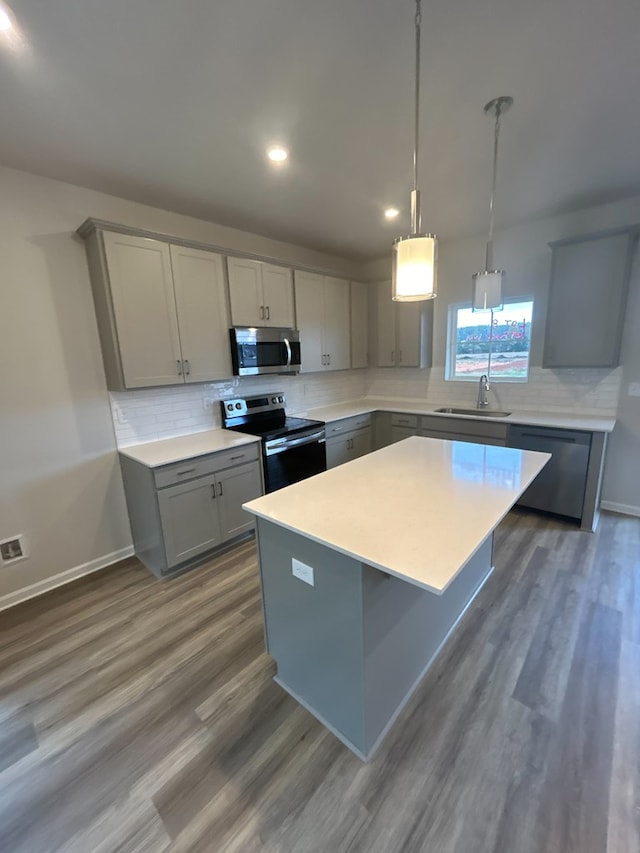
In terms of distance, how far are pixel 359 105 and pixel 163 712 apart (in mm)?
3026

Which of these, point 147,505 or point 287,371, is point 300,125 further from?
point 147,505

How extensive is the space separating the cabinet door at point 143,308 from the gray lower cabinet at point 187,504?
2.28ft

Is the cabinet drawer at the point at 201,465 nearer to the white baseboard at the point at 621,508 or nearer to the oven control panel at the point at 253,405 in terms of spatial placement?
the oven control panel at the point at 253,405

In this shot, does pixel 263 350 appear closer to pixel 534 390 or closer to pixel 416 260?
pixel 416 260

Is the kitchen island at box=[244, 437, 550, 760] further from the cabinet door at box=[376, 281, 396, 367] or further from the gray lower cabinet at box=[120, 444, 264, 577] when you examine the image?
the cabinet door at box=[376, 281, 396, 367]

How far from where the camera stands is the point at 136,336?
98.7 inches

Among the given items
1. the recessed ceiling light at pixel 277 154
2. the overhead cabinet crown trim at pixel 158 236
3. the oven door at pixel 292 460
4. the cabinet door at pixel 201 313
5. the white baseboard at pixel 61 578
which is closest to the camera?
the recessed ceiling light at pixel 277 154

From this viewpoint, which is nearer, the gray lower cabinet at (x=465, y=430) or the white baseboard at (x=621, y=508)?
the white baseboard at (x=621, y=508)

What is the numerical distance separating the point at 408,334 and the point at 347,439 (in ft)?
4.92

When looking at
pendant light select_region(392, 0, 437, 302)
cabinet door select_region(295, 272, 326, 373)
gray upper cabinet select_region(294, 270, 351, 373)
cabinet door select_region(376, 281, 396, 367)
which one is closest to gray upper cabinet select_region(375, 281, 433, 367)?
cabinet door select_region(376, 281, 396, 367)

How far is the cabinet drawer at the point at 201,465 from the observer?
2.45m

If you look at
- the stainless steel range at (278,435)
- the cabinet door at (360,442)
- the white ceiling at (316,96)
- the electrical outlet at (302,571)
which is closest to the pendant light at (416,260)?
the white ceiling at (316,96)

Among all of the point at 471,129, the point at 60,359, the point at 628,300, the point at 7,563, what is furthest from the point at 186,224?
the point at 628,300

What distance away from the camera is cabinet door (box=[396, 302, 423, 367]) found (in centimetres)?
418
